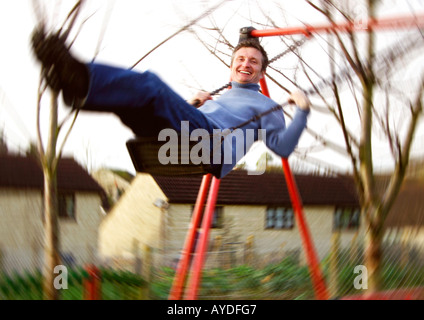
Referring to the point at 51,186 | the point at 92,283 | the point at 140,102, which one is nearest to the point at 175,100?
the point at 140,102

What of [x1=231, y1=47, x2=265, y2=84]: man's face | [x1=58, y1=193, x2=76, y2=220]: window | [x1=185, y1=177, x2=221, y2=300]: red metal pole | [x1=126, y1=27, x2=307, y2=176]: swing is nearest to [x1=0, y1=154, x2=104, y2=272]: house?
[x1=58, y1=193, x2=76, y2=220]: window

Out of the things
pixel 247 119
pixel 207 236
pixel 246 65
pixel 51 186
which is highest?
pixel 246 65

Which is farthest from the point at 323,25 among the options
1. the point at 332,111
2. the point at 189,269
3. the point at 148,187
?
the point at 189,269

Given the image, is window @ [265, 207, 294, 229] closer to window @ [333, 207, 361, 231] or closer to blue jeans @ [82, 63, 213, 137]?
window @ [333, 207, 361, 231]

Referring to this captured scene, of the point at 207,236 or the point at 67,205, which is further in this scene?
the point at 207,236

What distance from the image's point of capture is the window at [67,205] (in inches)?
45.5

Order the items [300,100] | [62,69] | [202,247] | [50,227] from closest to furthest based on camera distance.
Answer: [62,69] → [300,100] → [50,227] → [202,247]

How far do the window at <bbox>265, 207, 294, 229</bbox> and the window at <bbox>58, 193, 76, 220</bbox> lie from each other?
18.6 inches

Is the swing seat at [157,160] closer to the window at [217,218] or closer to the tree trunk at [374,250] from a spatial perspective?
the window at [217,218]

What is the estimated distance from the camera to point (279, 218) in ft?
4.14

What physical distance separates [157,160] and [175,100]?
188mm

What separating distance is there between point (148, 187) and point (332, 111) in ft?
1.55

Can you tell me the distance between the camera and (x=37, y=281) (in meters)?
1.16

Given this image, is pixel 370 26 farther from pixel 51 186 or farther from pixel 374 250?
pixel 51 186
